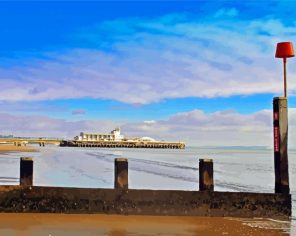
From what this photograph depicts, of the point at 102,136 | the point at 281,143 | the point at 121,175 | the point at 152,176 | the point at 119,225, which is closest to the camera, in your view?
the point at 119,225

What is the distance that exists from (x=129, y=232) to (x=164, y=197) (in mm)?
1820

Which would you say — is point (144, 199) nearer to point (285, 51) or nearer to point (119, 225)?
point (119, 225)

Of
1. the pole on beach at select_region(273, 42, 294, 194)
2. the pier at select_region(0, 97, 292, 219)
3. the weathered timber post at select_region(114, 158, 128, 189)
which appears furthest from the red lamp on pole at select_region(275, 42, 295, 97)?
the weathered timber post at select_region(114, 158, 128, 189)

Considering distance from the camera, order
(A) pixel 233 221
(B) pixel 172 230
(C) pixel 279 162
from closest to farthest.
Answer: (B) pixel 172 230
(A) pixel 233 221
(C) pixel 279 162

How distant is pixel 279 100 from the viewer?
32.6 feet

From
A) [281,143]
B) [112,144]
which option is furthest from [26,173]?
[112,144]

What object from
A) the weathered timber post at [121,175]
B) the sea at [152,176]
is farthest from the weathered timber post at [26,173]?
the sea at [152,176]

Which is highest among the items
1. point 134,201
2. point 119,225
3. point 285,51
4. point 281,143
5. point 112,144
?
→ point 112,144

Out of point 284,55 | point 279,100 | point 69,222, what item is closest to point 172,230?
point 69,222

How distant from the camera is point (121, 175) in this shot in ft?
31.7

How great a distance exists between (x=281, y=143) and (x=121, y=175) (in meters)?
3.59

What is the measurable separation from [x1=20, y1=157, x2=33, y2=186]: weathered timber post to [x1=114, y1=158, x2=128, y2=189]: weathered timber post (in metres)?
1.83

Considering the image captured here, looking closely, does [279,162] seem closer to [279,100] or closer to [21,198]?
[279,100]

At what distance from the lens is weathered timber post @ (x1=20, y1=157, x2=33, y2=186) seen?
9.52 m
